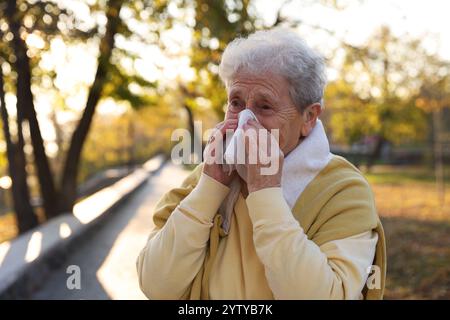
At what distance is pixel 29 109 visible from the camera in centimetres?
1002

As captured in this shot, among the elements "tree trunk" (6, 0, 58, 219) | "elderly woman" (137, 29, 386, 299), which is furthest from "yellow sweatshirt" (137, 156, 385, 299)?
"tree trunk" (6, 0, 58, 219)

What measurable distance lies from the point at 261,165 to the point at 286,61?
0.36 metres

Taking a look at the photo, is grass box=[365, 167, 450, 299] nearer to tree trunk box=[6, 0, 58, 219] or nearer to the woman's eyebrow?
the woman's eyebrow

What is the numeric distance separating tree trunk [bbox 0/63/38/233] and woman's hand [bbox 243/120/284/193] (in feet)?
28.3

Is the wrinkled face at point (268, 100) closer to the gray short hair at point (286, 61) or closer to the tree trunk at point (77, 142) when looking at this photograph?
the gray short hair at point (286, 61)

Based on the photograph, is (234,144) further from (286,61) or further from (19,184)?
(19,184)

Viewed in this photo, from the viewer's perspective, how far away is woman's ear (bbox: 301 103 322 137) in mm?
1850

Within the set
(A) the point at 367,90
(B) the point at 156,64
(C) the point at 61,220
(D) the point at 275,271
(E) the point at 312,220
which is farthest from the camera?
(A) the point at 367,90

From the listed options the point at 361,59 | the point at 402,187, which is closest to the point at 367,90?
the point at 402,187

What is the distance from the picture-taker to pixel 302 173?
181cm
